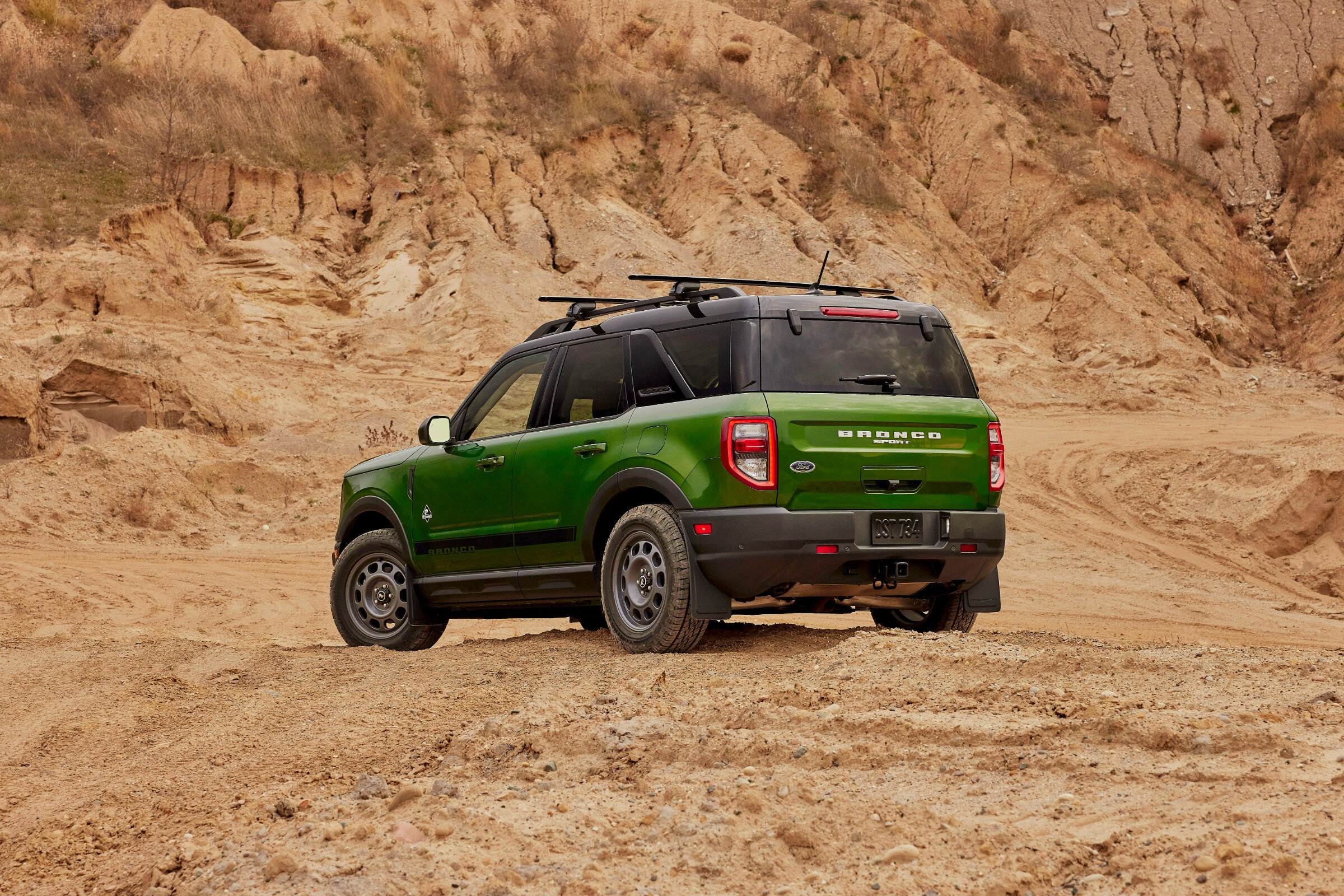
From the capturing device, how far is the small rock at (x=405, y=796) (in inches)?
171

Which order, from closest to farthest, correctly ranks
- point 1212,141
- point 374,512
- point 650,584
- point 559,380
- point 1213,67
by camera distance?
1. point 650,584
2. point 559,380
3. point 374,512
4. point 1212,141
5. point 1213,67

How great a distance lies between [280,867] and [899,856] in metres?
1.78

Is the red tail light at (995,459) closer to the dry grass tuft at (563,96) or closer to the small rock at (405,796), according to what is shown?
the small rock at (405,796)

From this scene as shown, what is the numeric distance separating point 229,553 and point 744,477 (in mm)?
13562

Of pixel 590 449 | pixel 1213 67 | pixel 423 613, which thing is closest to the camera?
pixel 590 449

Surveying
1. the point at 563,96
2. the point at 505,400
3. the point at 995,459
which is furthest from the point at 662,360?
the point at 563,96

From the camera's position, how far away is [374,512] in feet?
30.0

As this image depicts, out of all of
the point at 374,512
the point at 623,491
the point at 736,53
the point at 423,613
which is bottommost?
the point at 423,613

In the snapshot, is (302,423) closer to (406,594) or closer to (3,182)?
(3,182)

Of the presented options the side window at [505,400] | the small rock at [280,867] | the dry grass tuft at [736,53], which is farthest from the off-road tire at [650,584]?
the dry grass tuft at [736,53]

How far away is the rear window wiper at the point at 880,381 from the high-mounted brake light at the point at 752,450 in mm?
703

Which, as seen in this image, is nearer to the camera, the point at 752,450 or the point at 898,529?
the point at 752,450

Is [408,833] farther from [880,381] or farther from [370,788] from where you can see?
[880,381]

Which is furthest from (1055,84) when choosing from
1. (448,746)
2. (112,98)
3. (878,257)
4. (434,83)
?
(448,746)
